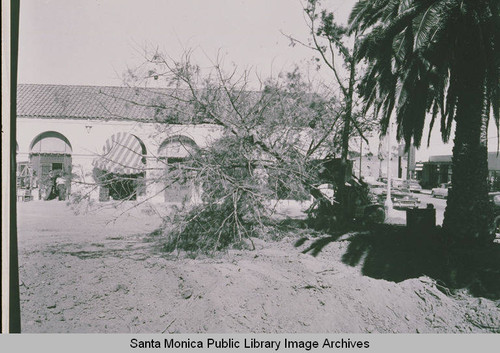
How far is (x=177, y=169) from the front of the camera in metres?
8.28

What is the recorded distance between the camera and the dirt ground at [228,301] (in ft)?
15.6

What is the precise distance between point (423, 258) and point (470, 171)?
2.11 metres

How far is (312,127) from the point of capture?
32.6 ft

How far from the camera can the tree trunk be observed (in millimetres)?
8078

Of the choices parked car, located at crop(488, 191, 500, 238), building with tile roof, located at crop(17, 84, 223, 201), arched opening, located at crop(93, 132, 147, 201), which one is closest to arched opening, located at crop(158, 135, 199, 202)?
building with tile roof, located at crop(17, 84, 223, 201)

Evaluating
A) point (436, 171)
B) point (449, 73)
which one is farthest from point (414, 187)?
point (449, 73)

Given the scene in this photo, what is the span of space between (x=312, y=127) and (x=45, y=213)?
8.68 meters

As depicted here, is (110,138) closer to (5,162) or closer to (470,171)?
(5,162)

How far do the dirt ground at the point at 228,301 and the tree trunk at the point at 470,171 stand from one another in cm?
230

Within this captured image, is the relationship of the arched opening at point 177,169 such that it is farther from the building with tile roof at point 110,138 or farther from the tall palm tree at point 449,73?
the tall palm tree at point 449,73

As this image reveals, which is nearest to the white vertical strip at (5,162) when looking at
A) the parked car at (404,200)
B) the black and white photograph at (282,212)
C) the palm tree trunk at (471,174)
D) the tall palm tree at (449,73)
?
the black and white photograph at (282,212)

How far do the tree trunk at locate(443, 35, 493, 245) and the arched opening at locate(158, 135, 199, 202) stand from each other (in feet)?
18.8

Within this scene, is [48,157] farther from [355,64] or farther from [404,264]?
[404,264]
